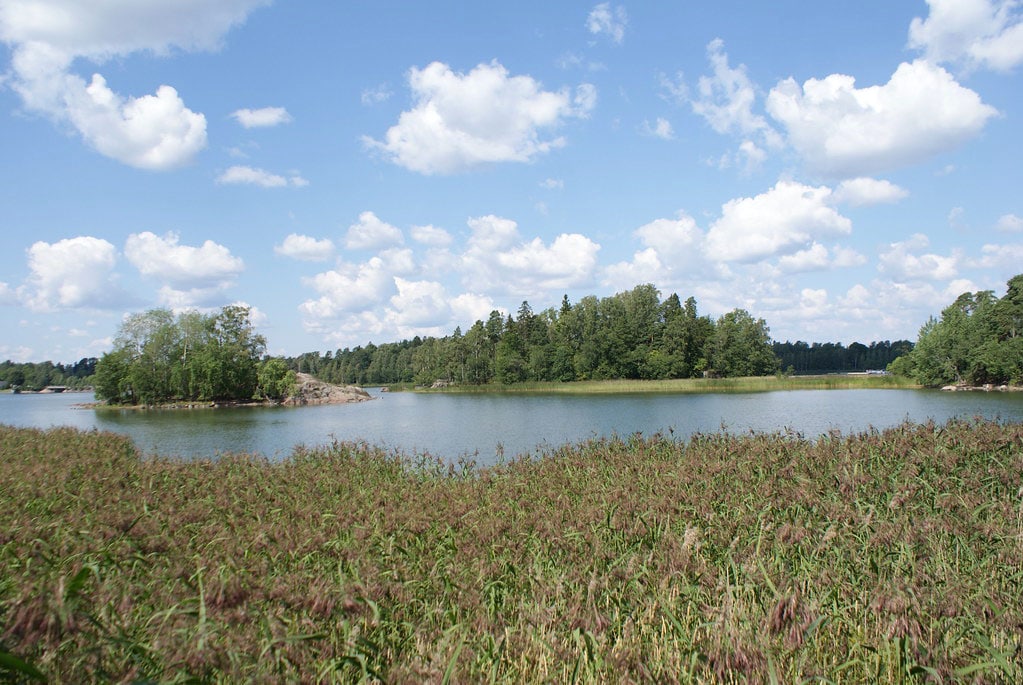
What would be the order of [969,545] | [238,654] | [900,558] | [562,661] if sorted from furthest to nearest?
[969,545]
[900,558]
[562,661]
[238,654]

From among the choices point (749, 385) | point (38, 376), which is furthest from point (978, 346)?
point (38, 376)

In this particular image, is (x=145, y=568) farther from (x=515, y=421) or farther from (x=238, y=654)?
(x=515, y=421)

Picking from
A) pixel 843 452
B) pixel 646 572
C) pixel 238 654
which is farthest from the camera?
pixel 843 452

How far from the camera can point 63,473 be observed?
9.99 metres

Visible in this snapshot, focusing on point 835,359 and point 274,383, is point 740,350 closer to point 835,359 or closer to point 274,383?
point 274,383

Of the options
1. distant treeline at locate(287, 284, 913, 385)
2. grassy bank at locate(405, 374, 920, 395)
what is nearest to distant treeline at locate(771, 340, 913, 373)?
distant treeline at locate(287, 284, 913, 385)

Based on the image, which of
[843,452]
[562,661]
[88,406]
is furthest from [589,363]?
[562,661]

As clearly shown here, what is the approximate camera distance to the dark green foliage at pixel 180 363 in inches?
2773

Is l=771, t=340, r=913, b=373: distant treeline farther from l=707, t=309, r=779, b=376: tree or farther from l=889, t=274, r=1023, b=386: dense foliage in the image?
l=889, t=274, r=1023, b=386: dense foliage

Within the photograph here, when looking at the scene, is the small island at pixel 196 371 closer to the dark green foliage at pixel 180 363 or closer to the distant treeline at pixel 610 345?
the dark green foliage at pixel 180 363

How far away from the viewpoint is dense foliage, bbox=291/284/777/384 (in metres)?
97.1

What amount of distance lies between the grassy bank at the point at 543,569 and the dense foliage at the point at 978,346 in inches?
2396

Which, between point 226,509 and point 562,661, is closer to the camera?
point 562,661

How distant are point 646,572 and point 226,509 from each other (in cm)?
552
